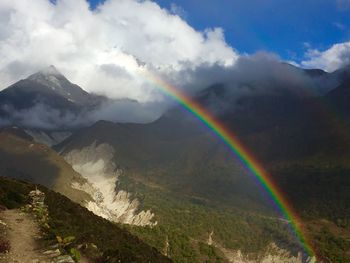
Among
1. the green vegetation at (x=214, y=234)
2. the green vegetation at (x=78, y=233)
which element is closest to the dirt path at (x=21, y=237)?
the green vegetation at (x=78, y=233)

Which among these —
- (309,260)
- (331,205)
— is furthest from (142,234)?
(331,205)

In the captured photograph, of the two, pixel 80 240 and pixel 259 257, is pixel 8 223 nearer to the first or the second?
pixel 80 240

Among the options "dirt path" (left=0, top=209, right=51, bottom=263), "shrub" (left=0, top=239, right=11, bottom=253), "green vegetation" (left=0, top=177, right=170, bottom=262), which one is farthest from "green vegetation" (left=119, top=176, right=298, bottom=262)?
"shrub" (left=0, top=239, right=11, bottom=253)

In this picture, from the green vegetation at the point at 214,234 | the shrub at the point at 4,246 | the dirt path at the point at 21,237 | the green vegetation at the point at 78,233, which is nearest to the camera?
the dirt path at the point at 21,237

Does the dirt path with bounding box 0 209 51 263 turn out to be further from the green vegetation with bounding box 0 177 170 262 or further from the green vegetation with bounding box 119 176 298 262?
the green vegetation with bounding box 119 176 298 262

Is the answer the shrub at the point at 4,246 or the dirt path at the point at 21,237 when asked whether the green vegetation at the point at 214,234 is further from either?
the shrub at the point at 4,246

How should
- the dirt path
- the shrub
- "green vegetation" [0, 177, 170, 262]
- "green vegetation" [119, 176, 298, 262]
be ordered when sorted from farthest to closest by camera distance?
"green vegetation" [119, 176, 298, 262] → "green vegetation" [0, 177, 170, 262] → the shrub → the dirt path

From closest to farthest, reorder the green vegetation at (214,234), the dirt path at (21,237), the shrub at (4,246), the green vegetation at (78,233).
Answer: the dirt path at (21,237)
the shrub at (4,246)
the green vegetation at (78,233)
the green vegetation at (214,234)

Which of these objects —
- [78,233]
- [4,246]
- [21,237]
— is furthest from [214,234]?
[4,246]
